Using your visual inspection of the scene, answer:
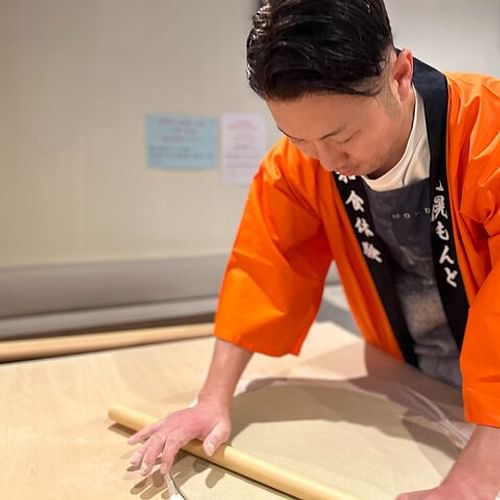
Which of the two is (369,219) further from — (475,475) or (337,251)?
(475,475)

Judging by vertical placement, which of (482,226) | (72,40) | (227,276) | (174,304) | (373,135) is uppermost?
(72,40)

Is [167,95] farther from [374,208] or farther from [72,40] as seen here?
[374,208]

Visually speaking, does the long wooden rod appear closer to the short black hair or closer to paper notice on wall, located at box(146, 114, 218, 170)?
paper notice on wall, located at box(146, 114, 218, 170)

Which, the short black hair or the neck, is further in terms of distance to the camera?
the neck

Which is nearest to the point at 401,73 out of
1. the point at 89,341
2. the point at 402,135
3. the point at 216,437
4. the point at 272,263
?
the point at 402,135

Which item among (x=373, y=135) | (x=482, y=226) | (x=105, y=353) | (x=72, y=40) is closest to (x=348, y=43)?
(x=373, y=135)

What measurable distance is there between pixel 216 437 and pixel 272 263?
0.26 metres

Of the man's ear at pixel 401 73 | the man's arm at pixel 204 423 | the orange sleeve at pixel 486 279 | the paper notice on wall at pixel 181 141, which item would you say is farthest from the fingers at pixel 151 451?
the paper notice on wall at pixel 181 141

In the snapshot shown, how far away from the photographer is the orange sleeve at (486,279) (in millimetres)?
Answer: 700

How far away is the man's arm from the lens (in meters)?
0.75

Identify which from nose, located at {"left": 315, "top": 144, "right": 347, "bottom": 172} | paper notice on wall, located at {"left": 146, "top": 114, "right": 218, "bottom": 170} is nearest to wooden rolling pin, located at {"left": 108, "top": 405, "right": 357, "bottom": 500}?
nose, located at {"left": 315, "top": 144, "right": 347, "bottom": 172}

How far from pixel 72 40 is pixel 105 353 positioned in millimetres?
580

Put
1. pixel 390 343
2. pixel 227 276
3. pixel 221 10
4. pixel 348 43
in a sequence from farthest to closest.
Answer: pixel 221 10
pixel 390 343
pixel 227 276
pixel 348 43

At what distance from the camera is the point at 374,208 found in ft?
2.85
